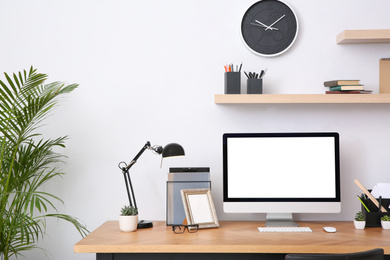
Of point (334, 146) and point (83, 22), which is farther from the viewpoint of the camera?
point (83, 22)

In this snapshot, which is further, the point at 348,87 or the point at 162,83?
the point at 162,83

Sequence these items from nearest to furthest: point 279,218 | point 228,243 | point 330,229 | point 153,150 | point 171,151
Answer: point 228,243, point 330,229, point 171,151, point 279,218, point 153,150

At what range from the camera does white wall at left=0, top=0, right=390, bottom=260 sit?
2.78 metres

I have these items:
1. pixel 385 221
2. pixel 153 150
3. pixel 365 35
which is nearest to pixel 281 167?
pixel 385 221

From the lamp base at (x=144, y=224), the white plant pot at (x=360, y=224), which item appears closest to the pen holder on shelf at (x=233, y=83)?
the lamp base at (x=144, y=224)

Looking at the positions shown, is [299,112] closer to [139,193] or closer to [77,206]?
[139,193]

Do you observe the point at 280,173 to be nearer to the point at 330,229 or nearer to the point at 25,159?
the point at 330,229

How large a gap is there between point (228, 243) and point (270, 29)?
1.35 meters

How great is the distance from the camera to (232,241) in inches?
85.9

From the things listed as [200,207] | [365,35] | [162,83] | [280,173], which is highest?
[365,35]

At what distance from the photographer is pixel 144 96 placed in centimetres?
285

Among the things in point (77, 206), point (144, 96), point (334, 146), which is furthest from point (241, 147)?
point (77, 206)

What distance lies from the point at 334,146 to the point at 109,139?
1.35m

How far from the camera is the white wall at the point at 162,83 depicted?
2783 mm
